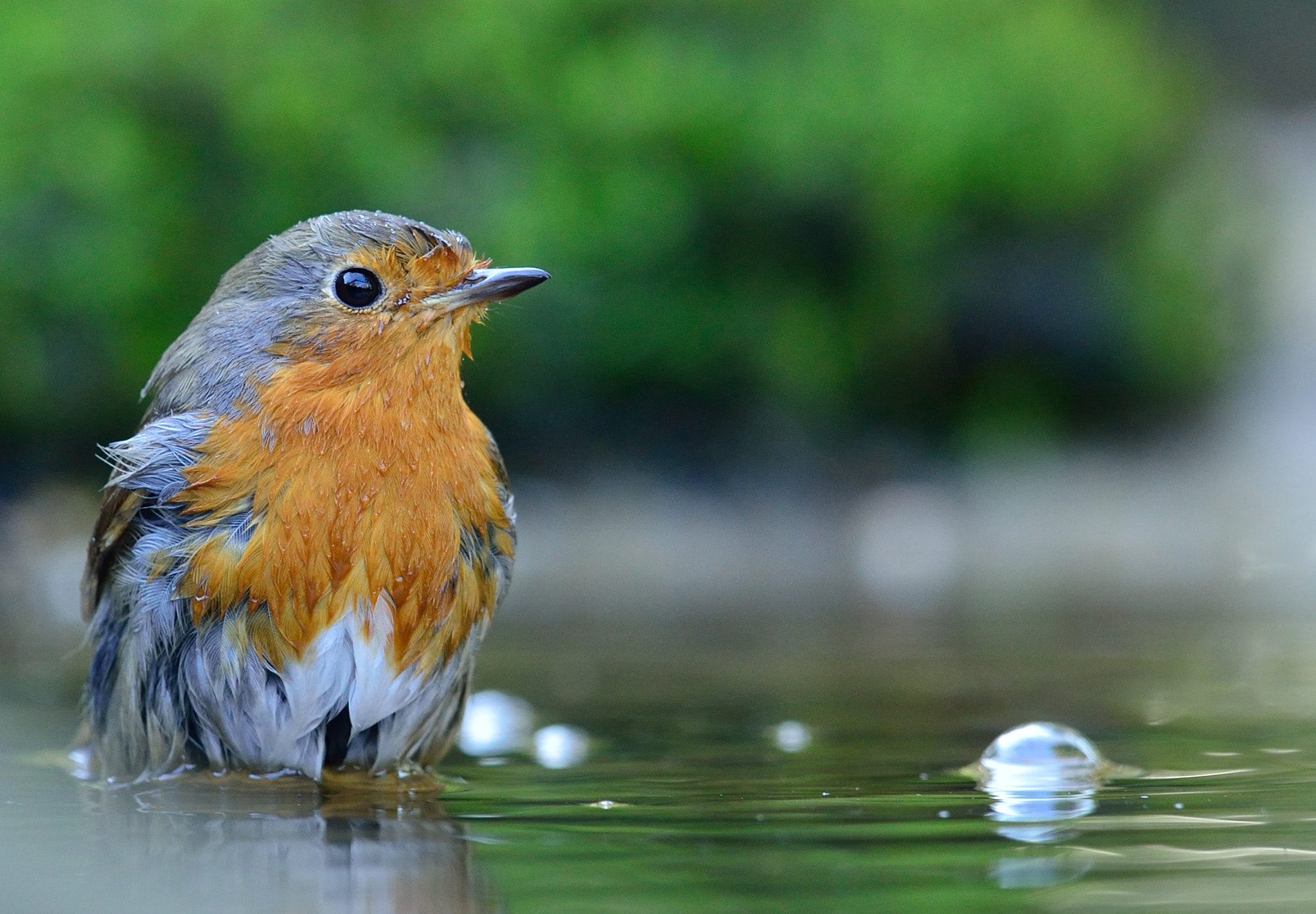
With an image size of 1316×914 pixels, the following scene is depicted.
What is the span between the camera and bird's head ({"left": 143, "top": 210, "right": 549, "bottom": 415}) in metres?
3.00

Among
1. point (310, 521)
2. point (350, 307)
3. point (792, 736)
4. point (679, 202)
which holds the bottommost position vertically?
point (792, 736)

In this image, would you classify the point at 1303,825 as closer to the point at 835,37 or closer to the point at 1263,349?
the point at 835,37

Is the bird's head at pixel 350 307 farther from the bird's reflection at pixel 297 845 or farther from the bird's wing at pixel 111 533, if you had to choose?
the bird's reflection at pixel 297 845

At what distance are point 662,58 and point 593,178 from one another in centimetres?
80

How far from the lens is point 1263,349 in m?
10.5

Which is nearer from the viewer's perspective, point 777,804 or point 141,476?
point 777,804

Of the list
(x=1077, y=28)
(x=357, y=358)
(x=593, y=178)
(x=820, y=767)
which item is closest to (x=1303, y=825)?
(x=820, y=767)

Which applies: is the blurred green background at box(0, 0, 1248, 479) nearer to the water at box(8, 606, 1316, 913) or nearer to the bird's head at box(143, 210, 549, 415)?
the water at box(8, 606, 1316, 913)

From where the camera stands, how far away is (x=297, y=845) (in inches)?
87.9

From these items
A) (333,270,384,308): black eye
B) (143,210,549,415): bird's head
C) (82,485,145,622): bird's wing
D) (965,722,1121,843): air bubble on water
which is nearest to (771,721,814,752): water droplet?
(965,722,1121,843): air bubble on water

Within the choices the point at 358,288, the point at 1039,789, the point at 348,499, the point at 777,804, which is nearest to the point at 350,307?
the point at 358,288

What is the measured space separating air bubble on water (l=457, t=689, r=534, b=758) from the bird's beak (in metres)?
1.04

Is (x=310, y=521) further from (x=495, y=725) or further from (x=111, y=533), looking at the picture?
(x=495, y=725)

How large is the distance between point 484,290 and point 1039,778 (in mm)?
1431
